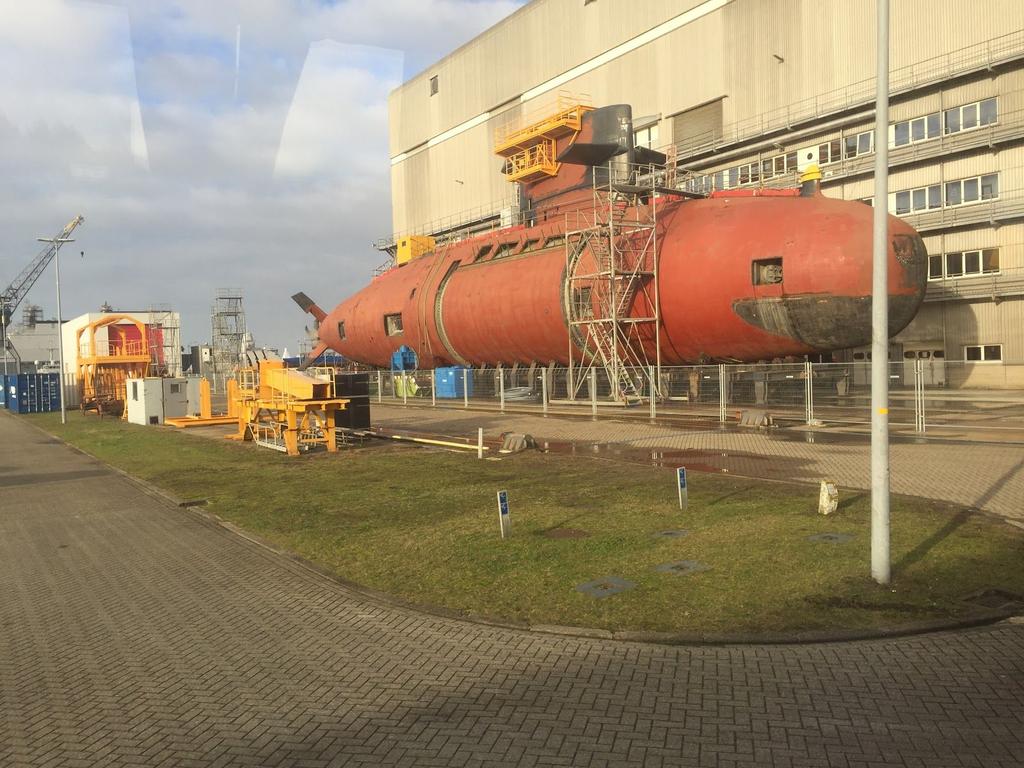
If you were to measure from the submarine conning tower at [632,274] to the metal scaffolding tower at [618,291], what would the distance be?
69 mm

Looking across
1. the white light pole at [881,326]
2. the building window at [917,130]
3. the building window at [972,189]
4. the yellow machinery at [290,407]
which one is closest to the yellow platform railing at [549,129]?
the building window at [917,130]

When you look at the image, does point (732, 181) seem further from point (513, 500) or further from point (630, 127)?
point (513, 500)

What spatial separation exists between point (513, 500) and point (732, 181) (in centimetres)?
3621

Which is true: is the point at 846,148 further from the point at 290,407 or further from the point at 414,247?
the point at 290,407

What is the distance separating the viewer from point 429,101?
216 feet

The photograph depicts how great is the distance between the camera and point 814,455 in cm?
1603

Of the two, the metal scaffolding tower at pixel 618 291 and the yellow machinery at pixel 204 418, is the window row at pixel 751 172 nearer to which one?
the metal scaffolding tower at pixel 618 291

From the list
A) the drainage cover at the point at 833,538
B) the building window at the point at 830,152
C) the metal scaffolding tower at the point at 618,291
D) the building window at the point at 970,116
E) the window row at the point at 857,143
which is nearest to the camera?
the drainage cover at the point at 833,538

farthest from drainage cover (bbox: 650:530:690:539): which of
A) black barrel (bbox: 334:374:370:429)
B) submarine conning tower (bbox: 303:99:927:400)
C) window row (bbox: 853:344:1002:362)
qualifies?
window row (bbox: 853:344:1002:362)

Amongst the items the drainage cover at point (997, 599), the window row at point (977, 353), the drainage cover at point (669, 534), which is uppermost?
the window row at point (977, 353)

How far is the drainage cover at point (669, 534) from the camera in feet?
30.6

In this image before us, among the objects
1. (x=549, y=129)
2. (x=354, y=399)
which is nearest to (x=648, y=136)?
(x=549, y=129)

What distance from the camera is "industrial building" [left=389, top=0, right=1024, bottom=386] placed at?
105ft

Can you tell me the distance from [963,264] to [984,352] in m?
4.07
